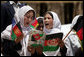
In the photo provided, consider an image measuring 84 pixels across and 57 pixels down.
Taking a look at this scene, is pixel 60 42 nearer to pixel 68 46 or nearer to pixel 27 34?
pixel 68 46

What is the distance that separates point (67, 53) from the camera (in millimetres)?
6703

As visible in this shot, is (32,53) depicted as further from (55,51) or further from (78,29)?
(78,29)

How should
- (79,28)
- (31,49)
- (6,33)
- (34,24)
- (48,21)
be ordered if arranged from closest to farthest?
(31,49) < (6,33) < (48,21) < (34,24) < (79,28)

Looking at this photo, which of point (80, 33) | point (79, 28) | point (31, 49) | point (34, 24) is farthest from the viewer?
point (79, 28)

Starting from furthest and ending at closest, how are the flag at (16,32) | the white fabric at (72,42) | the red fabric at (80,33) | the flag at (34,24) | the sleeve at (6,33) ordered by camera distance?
the red fabric at (80,33) < the white fabric at (72,42) < the flag at (34,24) < the sleeve at (6,33) < the flag at (16,32)

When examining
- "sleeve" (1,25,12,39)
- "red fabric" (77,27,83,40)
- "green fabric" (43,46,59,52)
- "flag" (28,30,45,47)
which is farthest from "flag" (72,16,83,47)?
"sleeve" (1,25,12,39)

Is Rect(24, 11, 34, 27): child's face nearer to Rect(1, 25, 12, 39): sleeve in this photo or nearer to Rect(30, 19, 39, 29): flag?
Rect(30, 19, 39, 29): flag

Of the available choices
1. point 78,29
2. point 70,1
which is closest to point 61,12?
point 70,1

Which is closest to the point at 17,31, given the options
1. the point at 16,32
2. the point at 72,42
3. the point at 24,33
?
the point at 16,32

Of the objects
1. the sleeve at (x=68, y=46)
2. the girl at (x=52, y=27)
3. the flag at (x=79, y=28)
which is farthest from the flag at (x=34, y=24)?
the flag at (x=79, y=28)

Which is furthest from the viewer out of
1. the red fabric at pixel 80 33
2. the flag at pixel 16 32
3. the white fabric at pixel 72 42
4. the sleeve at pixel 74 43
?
the sleeve at pixel 74 43

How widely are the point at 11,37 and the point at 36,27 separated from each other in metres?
0.75

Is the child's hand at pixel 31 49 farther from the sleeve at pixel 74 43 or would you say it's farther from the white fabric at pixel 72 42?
the sleeve at pixel 74 43

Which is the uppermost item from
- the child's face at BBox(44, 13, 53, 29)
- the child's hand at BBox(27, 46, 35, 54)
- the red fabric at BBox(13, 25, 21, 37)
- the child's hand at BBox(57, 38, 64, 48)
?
the child's face at BBox(44, 13, 53, 29)
